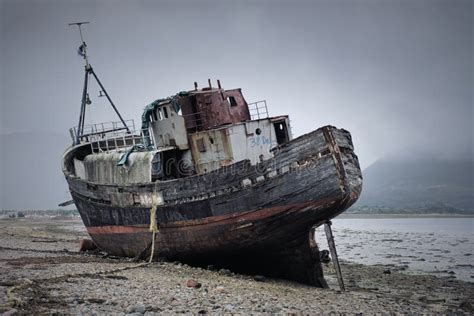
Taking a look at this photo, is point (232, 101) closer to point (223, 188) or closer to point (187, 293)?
point (223, 188)

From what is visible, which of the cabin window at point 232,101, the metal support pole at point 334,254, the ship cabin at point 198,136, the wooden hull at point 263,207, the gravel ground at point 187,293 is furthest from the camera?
the cabin window at point 232,101

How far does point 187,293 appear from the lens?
10281mm

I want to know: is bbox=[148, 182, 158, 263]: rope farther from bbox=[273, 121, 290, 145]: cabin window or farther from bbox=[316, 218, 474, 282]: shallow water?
bbox=[316, 218, 474, 282]: shallow water

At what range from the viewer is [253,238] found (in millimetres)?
13906

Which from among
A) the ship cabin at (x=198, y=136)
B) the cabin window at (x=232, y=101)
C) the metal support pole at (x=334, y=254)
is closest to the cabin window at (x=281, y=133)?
the ship cabin at (x=198, y=136)

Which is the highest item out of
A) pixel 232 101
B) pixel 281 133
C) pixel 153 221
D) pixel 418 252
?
pixel 232 101

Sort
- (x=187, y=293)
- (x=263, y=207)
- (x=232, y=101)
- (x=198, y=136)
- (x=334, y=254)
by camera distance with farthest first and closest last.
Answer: (x=232, y=101)
(x=198, y=136)
(x=263, y=207)
(x=334, y=254)
(x=187, y=293)

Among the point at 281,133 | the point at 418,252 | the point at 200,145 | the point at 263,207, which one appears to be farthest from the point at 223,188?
the point at 418,252

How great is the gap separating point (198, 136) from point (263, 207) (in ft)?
13.0

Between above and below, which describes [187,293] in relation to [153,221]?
below

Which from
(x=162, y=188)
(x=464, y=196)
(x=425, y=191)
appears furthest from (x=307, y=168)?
(x=425, y=191)

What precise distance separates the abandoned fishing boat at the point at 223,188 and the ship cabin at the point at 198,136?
4 cm

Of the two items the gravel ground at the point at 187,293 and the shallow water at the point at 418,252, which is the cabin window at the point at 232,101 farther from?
the shallow water at the point at 418,252

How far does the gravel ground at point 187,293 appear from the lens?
8550 mm
